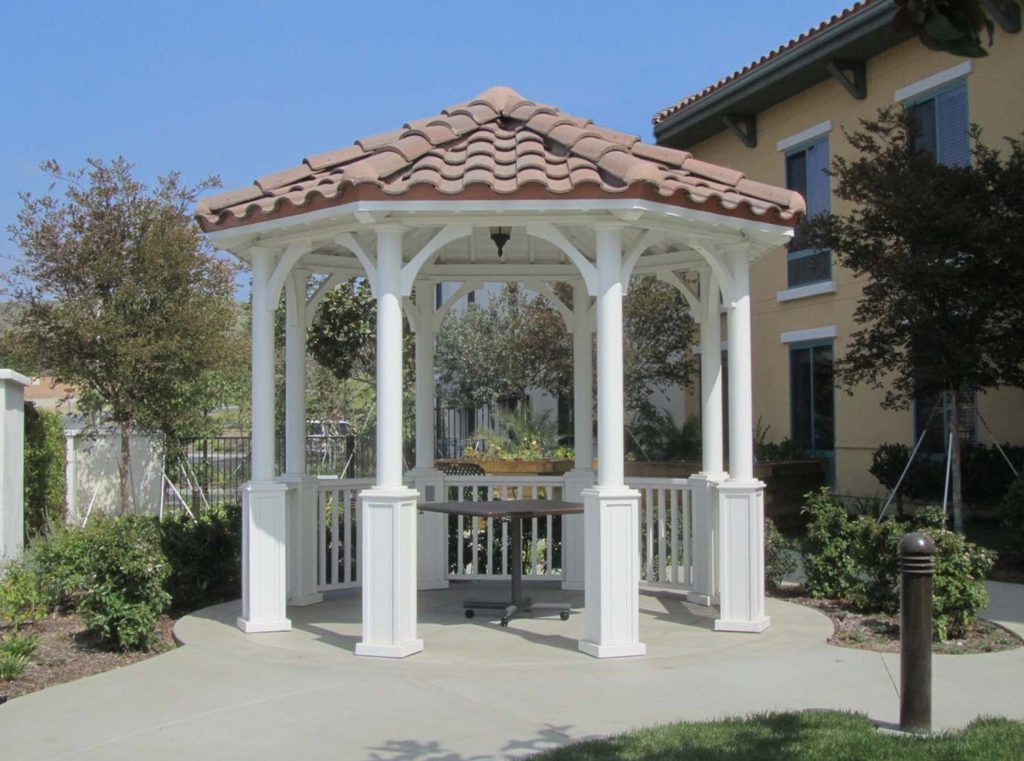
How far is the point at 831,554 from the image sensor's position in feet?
30.7

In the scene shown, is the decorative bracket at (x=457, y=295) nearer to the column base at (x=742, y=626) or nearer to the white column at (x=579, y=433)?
the white column at (x=579, y=433)

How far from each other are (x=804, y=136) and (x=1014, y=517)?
919 centimetres

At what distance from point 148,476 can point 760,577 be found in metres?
9.27

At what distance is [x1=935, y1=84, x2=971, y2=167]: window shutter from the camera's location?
49.5 feet

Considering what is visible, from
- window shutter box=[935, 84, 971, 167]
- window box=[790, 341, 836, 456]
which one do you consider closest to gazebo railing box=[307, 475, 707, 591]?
window box=[790, 341, 836, 456]

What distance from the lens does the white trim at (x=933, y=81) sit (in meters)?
14.9

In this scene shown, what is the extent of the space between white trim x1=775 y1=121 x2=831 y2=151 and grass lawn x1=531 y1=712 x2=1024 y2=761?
13917 mm

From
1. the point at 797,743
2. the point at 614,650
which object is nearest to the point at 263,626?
the point at 614,650

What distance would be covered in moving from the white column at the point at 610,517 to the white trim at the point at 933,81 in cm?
968

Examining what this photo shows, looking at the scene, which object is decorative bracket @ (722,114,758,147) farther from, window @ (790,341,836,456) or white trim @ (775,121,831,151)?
window @ (790,341,836,456)

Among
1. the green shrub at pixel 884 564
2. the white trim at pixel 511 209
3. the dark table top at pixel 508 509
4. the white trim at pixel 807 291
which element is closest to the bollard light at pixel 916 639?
the green shrub at pixel 884 564

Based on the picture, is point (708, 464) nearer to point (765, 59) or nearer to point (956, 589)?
point (956, 589)

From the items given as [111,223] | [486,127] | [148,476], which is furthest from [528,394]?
[486,127]

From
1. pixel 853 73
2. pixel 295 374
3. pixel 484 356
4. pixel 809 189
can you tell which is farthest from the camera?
pixel 484 356
